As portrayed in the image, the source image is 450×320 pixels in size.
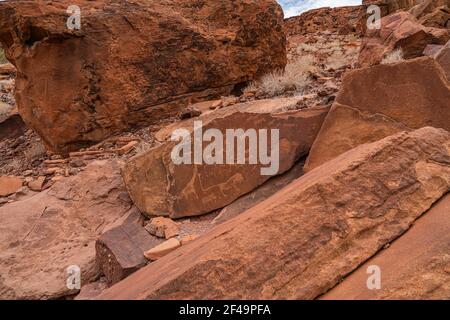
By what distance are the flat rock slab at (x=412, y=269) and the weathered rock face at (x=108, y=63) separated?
4.02m

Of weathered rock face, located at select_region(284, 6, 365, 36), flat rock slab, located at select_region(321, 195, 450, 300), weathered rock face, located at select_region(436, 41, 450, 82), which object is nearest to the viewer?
flat rock slab, located at select_region(321, 195, 450, 300)

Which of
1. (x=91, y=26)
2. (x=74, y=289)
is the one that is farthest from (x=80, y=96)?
(x=74, y=289)

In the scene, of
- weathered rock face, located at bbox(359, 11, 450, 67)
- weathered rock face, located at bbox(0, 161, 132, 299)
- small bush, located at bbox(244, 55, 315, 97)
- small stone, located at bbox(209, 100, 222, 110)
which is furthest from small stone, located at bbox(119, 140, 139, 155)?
weathered rock face, located at bbox(359, 11, 450, 67)

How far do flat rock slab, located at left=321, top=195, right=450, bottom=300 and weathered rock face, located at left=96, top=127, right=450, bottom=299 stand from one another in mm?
51

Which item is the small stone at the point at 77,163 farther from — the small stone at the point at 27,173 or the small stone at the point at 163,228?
the small stone at the point at 163,228

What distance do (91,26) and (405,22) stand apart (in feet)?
18.5

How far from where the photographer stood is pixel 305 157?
3697 mm

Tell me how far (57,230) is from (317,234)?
2.74 m

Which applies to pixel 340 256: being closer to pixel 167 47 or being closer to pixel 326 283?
pixel 326 283

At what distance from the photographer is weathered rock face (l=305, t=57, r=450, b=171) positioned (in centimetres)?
322

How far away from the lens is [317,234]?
75.4 inches

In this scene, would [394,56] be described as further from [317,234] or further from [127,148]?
[317,234]

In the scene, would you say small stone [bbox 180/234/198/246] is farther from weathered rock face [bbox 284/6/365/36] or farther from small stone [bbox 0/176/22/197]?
weathered rock face [bbox 284/6/365/36]

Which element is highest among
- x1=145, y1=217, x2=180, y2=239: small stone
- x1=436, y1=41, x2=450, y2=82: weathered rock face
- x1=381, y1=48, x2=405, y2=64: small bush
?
x1=436, y1=41, x2=450, y2=82: weathered rock face
